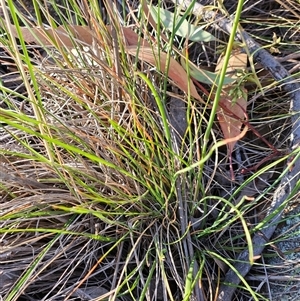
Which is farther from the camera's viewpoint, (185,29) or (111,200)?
(185,29)

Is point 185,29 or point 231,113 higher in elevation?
point 185,29

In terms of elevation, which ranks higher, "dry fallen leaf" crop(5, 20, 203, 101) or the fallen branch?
"dry fallen leaf" crop(5, 20, 203, 101)

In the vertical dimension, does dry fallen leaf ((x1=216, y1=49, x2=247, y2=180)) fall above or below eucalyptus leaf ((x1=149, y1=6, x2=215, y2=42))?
below

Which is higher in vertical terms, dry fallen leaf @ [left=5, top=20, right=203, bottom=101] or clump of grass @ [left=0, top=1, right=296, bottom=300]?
dry fallen leaf @ [left=5, top=20, right=203, bottom=101]

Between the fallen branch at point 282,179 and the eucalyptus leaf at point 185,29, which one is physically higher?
the eucalyptus leaf at point 185,29

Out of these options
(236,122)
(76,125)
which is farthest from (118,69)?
(236,122)

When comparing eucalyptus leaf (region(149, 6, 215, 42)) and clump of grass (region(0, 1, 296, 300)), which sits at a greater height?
eucalyptus leaf (region(149, 6, 215, 42))

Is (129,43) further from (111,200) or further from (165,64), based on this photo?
(111,200)

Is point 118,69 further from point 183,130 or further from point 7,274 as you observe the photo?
point 7,274

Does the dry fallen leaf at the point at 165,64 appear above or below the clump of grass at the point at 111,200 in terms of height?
above

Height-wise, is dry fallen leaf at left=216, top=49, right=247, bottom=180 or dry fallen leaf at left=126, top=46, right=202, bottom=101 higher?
dry fallen leaf at left=126, top=46, right=202, bottom=101

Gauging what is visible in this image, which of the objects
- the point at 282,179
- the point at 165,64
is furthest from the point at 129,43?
the point at 282,179
